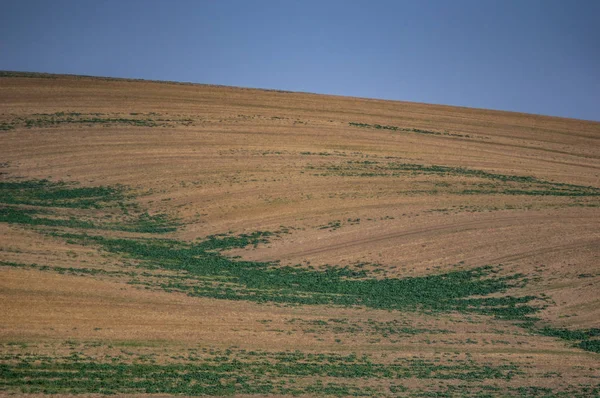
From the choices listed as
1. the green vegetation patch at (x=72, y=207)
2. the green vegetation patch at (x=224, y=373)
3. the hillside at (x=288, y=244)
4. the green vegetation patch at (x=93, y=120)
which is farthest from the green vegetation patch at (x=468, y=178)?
the green vegetation patch at (x=224, y=373)

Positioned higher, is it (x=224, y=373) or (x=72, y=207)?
(x=72, y=207)

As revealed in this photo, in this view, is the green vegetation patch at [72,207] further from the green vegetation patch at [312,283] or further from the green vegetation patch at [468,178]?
the green vegetation patch at [468,178]

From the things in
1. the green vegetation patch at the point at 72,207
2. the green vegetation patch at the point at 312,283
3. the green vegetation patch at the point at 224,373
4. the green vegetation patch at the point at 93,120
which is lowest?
the green vegetation patch at the point at 224,373

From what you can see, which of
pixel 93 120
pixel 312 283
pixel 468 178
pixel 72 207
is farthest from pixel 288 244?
pixel 93 120

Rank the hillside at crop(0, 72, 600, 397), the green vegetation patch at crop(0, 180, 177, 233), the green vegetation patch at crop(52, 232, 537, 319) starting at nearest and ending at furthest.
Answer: the hillside at crop(0, 72, 600, 397) < the green vegetation patch at crop(52, 232, 537, 319) < the green vegetation patch at crop(0, 180, 177, 233)

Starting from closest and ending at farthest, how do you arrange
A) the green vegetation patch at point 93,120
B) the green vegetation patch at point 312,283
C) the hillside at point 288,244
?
1. the hillside at point 288,244
2. the green vegetation patch at point 312,283
3. the green vegetation patch at point 93,120

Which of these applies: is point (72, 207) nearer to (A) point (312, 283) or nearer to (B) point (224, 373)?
(A) point (312, 283)

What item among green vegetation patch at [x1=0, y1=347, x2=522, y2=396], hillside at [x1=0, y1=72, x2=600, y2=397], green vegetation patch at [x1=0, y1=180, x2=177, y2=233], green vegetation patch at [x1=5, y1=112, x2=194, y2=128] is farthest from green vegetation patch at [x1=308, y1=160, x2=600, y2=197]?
green vegetation patch at [x1=0, y1=347, x2=522, y2=396]

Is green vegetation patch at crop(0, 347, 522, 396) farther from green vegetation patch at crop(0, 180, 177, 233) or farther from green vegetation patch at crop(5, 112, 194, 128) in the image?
green vegetation patch at crop(5, 112, 194, 128)
